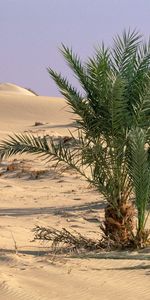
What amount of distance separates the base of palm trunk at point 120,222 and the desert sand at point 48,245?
0.68 metres

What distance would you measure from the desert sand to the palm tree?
0.48m

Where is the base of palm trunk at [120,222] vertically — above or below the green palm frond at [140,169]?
below

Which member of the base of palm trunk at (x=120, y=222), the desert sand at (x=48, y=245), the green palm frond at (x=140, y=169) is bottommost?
the desert sand at (x=48, y=245)

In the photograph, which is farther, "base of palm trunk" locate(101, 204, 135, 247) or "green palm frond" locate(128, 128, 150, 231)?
"base of palm trunk" locate(101, 204, 135, 247)

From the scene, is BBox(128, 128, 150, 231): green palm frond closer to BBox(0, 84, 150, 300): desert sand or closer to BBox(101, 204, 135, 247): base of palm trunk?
BBox(101, 204, 135, 247): base of palm trunk

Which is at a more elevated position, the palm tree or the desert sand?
the palm tree

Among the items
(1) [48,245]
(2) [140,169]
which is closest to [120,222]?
(2) [140,169]

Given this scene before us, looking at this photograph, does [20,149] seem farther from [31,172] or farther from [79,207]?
[31,172]

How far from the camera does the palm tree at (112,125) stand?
848cm

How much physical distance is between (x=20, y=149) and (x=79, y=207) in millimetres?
5168

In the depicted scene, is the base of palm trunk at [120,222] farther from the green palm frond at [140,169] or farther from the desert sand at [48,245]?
the desert sand at [48,245]

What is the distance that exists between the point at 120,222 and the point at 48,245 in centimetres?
115

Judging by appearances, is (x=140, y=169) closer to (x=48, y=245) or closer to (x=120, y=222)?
(x=120, y=222)

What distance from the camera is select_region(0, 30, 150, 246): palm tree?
8.48m
